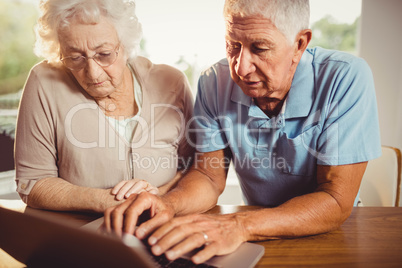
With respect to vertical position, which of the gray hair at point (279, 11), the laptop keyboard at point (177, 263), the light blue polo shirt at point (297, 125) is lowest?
the laptop keyboard at point (177, 263)

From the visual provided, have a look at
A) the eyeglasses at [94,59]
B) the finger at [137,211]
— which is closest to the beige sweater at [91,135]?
the eyeglasses at [94,59]

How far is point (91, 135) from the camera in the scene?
145 centimetres

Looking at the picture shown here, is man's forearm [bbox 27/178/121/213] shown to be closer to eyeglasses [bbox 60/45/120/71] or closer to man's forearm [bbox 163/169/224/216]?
man's forearm [bbox 163/169/224/216]

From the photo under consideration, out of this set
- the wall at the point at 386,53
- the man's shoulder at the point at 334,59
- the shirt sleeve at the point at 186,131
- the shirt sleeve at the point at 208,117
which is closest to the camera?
the man's shoulder at the point at 334,59

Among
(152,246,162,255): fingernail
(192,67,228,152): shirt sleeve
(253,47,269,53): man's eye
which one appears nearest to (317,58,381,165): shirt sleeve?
(253,47,269,53): man's eye

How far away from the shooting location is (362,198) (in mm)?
1890

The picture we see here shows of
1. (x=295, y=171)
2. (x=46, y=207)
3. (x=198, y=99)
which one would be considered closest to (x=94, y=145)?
(x=46, y=207)

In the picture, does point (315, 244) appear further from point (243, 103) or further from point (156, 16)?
point (156, 16)

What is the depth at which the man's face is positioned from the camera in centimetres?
109

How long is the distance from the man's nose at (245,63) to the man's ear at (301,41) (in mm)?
172

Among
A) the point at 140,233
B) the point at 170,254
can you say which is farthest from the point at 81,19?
the point at 170,254

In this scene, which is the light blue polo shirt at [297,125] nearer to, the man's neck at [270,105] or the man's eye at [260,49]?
the man's neck at [270,105]

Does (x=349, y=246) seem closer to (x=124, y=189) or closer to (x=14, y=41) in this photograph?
(x=124, y=189)

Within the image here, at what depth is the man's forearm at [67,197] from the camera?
1239mm
